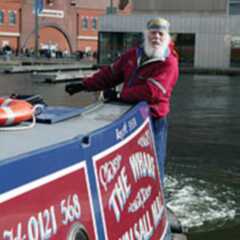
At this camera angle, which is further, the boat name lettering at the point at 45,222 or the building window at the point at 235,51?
the building window at the point at 235,51

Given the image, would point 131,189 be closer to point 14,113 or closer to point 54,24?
point 14,113

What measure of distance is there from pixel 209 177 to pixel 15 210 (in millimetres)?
8561

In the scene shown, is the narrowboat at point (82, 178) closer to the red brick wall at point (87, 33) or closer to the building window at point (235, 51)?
the building window at point (235, 51)

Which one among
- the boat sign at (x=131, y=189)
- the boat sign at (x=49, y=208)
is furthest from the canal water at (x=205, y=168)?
the boat sign at (x=49, y=208)

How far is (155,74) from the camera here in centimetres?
541

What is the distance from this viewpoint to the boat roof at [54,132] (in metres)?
3.37

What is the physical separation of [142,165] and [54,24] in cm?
8994

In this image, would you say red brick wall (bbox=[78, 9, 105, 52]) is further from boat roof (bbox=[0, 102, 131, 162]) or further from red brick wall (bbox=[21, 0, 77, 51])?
boat roof (bbox=[0, 102, 131, 162])

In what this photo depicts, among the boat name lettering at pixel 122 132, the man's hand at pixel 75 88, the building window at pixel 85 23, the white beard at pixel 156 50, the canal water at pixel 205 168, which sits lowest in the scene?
the canal water at pixel 205 168

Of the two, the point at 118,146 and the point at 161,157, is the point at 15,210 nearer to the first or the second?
the point at 118,146

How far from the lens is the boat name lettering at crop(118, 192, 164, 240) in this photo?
416 cm

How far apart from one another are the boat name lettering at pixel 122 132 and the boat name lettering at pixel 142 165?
6.1 inches

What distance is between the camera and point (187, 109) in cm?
2450

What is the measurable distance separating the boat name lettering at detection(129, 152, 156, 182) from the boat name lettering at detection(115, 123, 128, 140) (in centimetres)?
15
